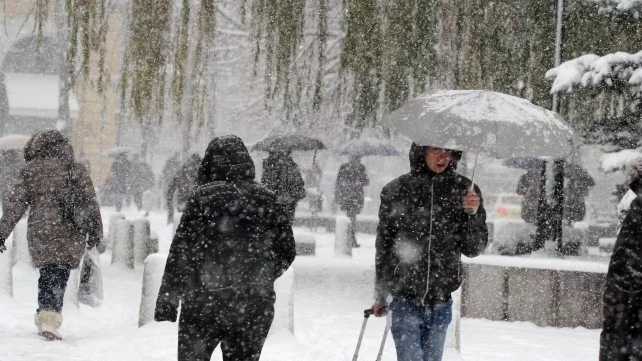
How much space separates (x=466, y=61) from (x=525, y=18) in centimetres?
160

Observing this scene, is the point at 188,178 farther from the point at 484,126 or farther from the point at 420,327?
the point at 420,327

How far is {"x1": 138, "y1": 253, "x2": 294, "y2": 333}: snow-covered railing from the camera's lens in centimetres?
905

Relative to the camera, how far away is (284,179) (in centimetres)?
1538

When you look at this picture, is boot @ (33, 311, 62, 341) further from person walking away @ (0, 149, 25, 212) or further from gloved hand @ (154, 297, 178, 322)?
person walking away @ (0, 149, 25, 212)

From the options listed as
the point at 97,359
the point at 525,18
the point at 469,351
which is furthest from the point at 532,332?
the point at 97,359

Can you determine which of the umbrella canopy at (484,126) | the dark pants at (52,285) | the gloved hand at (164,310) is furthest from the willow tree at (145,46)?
the gloved hand at (164,310)

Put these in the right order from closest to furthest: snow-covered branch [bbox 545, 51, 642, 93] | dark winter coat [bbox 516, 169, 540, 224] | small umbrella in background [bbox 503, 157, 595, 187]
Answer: snow-covered branch [bbox 545, 51, 642, 93] → dark winter coat [bbox 516, 169, 540, 224] → small umbrella in background [bbox 503, 157, 595, 187]

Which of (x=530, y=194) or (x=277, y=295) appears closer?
(x=277, y=295)

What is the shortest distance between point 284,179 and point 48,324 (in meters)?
6.82

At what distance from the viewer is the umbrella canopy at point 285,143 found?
1660 centimetres

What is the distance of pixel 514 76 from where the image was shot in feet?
39.2

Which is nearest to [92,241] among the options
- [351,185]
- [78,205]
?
[78,205]

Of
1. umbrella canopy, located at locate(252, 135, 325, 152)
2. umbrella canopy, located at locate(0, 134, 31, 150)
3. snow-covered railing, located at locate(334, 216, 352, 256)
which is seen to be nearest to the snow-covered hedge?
umbrella canopy, located at locate(252, 135, 325, 152)

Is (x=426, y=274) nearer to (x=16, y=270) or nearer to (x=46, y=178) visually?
(x=46, y=178)
